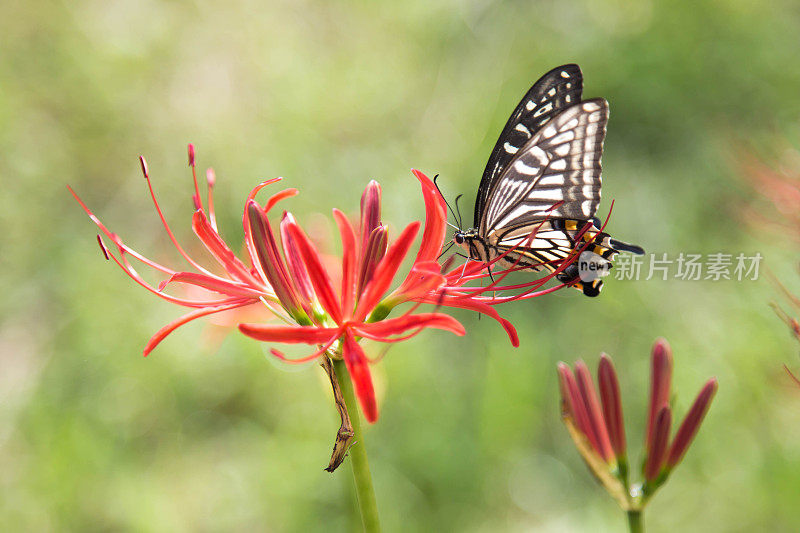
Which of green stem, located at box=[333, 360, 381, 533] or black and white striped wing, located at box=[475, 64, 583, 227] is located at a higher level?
black and white striped wing, located at box=[475, 64, 583, 227]

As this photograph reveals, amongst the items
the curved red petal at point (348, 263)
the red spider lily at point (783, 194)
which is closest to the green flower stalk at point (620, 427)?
the curved red petal at point (348, 263)

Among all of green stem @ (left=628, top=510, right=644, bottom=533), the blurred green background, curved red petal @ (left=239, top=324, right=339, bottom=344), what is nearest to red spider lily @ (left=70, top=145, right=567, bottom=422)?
curved red petal @ (left=239, top=324, right=339, bottom=344)

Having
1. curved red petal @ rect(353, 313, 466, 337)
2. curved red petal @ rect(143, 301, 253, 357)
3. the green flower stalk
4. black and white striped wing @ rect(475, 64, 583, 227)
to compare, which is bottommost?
the green flower stalk

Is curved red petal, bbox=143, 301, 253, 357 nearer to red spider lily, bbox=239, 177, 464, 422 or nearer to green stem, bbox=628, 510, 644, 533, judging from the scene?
red spider lily, bbox=239, 177, 464, 422

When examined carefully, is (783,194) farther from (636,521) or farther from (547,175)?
(636,521)

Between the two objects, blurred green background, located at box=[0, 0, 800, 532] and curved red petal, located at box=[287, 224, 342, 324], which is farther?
blurred green background, located at box=[0, 0, 800, 532]

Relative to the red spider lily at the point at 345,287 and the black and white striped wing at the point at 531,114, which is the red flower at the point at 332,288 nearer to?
the red spider lily at the point at 345,287

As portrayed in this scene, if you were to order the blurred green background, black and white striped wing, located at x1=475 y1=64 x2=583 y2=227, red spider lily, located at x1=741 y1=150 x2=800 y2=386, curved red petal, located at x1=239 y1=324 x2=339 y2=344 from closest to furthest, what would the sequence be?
1. curved red petal, located at x1=239 y1=324 x2=339 y2=344
2. black and white striped wing, located at x1=475 y1=64 x2=583 y2=227
3. red spider lily, located at x1=741 y1=150 x2=800 y2=386
4. the blurred green background

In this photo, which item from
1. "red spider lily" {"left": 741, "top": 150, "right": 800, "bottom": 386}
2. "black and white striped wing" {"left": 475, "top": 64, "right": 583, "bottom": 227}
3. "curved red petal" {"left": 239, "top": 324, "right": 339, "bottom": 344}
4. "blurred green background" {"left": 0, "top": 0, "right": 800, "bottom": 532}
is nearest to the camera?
"curved red petal" {"left": 239, "top": 324, "right": 339, "bottom": 344}

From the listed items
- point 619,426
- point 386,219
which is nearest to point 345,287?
point 619,426
